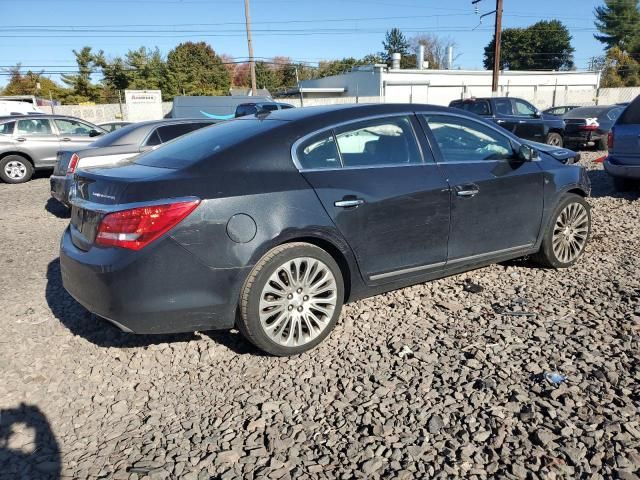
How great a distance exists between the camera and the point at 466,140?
4.33 m

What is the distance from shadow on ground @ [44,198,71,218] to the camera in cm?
818

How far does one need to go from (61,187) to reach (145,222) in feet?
18.4

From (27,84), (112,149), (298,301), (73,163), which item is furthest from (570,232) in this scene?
(27,84)

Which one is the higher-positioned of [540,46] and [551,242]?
[540,46]

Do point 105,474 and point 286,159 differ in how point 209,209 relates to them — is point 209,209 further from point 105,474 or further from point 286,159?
point 105,474

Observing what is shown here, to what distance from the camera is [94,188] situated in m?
3.29

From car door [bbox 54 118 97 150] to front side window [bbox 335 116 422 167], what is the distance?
35.3 feet

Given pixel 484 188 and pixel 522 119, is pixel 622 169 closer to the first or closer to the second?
pixel 484 188

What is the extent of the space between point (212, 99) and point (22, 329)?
71.7 ft

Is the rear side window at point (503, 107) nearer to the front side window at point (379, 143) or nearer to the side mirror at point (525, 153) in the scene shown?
the side mirror at point (525, 153)

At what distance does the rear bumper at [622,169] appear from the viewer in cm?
789

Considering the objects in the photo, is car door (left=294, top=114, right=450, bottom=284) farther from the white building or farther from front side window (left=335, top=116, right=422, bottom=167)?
the white building

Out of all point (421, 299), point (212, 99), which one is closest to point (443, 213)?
point (421, 299)

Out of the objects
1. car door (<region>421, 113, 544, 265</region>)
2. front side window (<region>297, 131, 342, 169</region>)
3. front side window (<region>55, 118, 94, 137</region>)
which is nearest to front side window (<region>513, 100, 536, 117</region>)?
car door (<region>421, 113, 544, 265</region>)
